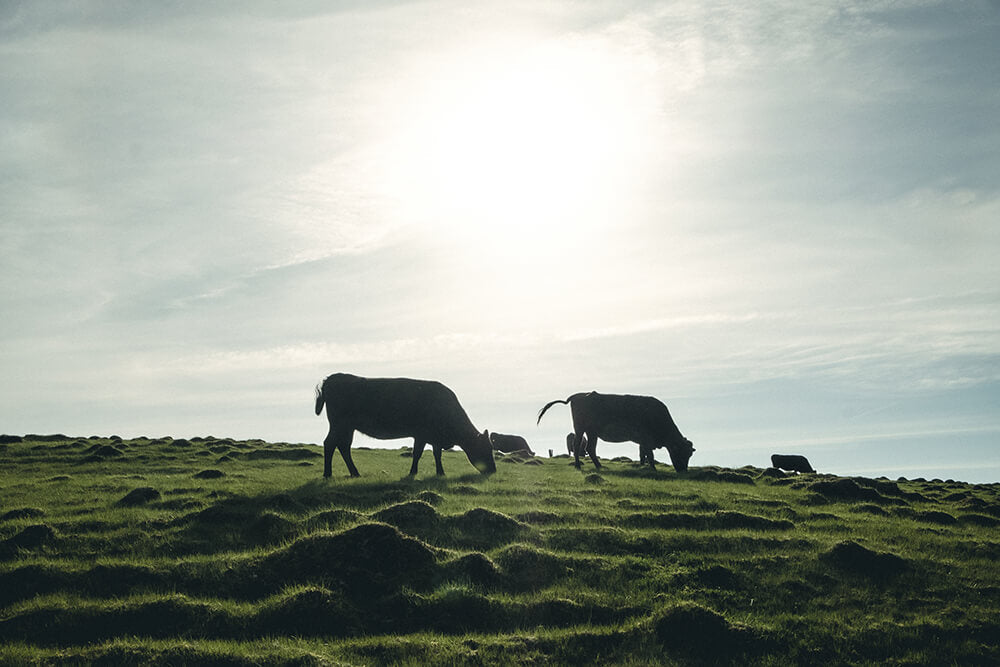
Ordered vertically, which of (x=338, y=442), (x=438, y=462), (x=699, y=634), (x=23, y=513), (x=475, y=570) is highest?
(x=338, y=442)

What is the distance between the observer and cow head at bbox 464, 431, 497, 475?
→ 27297 millimetres

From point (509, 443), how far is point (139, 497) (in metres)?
36.7

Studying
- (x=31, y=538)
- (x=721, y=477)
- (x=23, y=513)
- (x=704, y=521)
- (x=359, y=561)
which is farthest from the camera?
(x=721, y=477)

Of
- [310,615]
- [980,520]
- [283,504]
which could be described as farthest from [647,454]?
[310,615]

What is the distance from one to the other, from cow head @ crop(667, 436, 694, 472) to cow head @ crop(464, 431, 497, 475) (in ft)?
34.1

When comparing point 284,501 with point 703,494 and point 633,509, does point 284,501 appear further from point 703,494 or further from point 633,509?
point 703,494

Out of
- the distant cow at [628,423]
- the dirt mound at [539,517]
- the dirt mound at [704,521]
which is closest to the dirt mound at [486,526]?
the dirt mound at [539,517]

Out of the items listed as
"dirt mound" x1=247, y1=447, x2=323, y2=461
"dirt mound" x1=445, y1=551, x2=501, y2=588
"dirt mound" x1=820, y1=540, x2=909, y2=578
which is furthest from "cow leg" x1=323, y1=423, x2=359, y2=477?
"dirt mound" x1=820, y1=540, x2=909, y2=578

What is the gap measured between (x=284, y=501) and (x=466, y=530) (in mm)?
4999

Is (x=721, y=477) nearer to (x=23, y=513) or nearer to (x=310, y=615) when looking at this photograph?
(x=310, y=615)

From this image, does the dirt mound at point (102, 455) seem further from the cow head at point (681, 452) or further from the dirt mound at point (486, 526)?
the cow head at point (681, 452)

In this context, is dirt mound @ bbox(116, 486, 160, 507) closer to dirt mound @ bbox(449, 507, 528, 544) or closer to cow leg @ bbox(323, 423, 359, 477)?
cow leg @ bbox(323, 423, 359, 477)

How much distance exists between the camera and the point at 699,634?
11.5m

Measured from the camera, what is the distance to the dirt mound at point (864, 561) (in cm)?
1495
